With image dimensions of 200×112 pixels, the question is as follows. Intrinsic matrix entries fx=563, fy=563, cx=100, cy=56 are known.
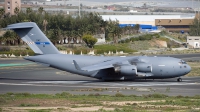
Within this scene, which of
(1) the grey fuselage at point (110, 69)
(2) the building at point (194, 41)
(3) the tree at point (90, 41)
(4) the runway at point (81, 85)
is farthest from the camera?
(2) the building at point (194, 41)

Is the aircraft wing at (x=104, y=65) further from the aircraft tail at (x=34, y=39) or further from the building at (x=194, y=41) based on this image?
the building at (x=194, y=41)

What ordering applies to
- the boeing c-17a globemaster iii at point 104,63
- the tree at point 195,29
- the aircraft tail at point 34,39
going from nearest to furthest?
the boeing c-17a globemaster iii at point 104,63 → the aircraft tail at point 34,39 → the tree at point 195,29

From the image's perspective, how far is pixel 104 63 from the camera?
185 ft

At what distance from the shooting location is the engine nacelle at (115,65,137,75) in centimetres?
5581

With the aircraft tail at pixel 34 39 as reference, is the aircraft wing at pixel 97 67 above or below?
below

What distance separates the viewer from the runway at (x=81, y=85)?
155ft

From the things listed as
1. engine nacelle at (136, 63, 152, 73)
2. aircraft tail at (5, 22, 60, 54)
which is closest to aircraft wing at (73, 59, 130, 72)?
engine nacelle at (136, 63, 152, 73)

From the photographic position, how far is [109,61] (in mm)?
56938

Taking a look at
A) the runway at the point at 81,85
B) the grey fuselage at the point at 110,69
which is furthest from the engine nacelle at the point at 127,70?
the runway at the point at 81,85

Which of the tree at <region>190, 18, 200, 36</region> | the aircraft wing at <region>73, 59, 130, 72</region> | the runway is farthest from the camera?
the tree at <region>190, 18, 200, 36</region>

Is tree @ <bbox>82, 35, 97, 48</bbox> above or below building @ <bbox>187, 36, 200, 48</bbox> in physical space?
above

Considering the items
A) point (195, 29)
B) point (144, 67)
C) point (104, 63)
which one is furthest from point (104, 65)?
point (195, 29)

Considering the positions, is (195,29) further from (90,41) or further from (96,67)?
(96,67)

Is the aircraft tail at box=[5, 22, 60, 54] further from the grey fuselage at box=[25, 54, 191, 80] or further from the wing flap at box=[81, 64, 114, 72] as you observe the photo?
the wing flap at box=[81, 64, 114, 72]
